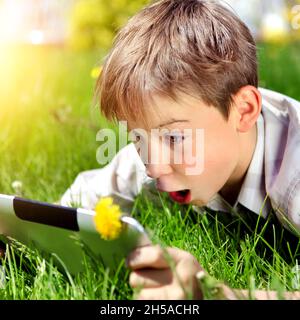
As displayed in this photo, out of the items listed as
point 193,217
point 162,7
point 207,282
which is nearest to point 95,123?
point 193,217

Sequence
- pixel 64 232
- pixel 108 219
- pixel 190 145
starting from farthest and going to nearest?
pixel 190 145 → pixel 64 232 → pixel 108 219

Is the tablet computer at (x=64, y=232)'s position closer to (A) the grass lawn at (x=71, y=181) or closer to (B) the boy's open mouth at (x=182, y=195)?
(A) the grass lawn at (x=71, y=181)

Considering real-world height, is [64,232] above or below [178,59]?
below

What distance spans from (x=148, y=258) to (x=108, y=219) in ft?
0.25

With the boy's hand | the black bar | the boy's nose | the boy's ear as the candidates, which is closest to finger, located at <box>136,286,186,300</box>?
the boy's hand

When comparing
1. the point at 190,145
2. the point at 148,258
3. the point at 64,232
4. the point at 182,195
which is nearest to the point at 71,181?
the point at 182,195

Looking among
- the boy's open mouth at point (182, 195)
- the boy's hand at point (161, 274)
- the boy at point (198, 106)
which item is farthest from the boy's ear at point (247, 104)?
the boy's hand at point (161, 274)

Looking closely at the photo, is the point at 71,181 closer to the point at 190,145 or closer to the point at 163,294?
the point at 190,145

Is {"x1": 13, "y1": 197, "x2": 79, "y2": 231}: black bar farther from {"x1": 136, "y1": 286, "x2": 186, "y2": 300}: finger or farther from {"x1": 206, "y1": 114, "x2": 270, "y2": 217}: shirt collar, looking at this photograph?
{"x1": 206, "y1": 114, "x2": 270, "y2": 217}: shirt collar

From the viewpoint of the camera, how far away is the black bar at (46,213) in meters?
0.88

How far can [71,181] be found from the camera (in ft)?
5.38

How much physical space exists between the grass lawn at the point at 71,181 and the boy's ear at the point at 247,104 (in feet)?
0.61

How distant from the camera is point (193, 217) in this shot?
135 cm
